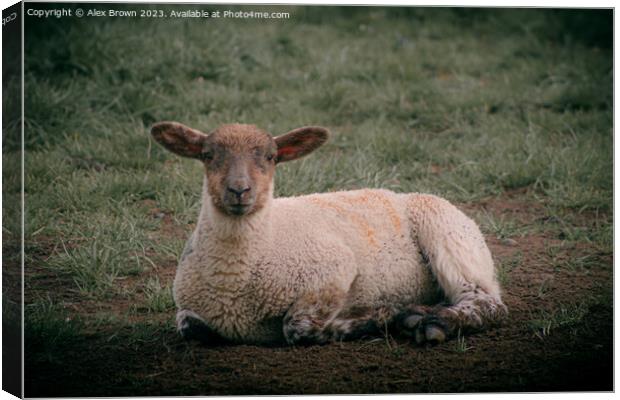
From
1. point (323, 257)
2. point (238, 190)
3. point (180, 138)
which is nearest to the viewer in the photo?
point (238, 190)

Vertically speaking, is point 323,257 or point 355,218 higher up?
point 355,218

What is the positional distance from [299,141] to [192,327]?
4.40 feet

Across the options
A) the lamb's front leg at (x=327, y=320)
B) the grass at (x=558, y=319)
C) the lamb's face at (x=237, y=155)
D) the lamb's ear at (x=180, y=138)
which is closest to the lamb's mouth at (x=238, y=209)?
the lamb's face at (x=237, y=155)

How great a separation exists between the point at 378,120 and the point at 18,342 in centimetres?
468

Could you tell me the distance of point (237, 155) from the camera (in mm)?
5754

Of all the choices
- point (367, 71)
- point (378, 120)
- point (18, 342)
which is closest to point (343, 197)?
point (18, 342)

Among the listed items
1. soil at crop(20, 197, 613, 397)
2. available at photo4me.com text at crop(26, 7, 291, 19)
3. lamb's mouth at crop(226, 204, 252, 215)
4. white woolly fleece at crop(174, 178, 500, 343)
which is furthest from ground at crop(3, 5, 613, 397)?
lamb's mouth at crop(226, 204, 252, 215)

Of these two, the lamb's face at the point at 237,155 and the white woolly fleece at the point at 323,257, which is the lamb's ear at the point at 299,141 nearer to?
the lamb's face at the point at 237,155

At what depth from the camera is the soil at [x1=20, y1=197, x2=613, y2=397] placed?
5711mm

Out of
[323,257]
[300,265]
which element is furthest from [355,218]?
[300,265]

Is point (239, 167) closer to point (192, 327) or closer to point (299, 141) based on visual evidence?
point (299, 141)

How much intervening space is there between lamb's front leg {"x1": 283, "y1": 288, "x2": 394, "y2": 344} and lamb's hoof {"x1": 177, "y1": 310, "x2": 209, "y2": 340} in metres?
0.50

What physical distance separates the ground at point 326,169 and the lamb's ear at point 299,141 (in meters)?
1.06

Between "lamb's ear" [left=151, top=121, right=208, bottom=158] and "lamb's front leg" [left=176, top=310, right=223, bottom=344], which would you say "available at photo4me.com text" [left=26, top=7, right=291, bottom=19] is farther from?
"lamb's front leg" [left=176, top=310, right=223, bottom=344]
